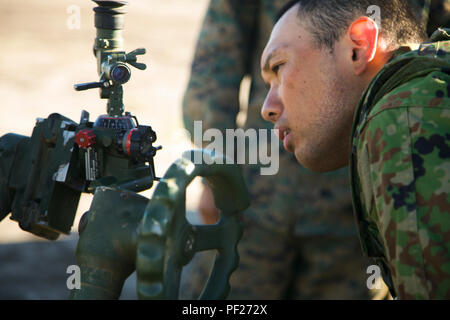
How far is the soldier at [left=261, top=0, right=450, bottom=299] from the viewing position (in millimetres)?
1400

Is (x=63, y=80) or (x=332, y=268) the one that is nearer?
(x=332, y=268)

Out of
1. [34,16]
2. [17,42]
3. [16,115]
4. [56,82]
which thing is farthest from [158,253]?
[34,16]

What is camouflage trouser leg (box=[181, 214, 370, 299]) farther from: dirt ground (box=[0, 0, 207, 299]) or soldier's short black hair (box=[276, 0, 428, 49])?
dirt ground (box=[0, 0, 207, 299])

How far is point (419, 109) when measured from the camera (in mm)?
1469

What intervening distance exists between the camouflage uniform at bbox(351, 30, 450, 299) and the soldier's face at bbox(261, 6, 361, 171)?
40 cm

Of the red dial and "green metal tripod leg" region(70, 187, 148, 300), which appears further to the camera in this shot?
the red dial

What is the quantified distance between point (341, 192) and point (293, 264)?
0.41 metres

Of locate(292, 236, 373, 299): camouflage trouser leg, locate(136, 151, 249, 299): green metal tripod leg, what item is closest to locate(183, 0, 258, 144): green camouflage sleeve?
locate(292, 236, 373, 299): camouflage trouser leg

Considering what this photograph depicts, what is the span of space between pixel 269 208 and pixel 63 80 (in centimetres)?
749

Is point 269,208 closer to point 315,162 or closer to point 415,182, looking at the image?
point 315,162

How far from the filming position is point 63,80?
32.2 ft

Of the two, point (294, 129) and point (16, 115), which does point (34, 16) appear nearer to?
point (16, 115)

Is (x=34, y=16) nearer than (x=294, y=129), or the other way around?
(x=294, y=129)

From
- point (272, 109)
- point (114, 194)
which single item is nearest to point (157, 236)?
point (114, 194)
